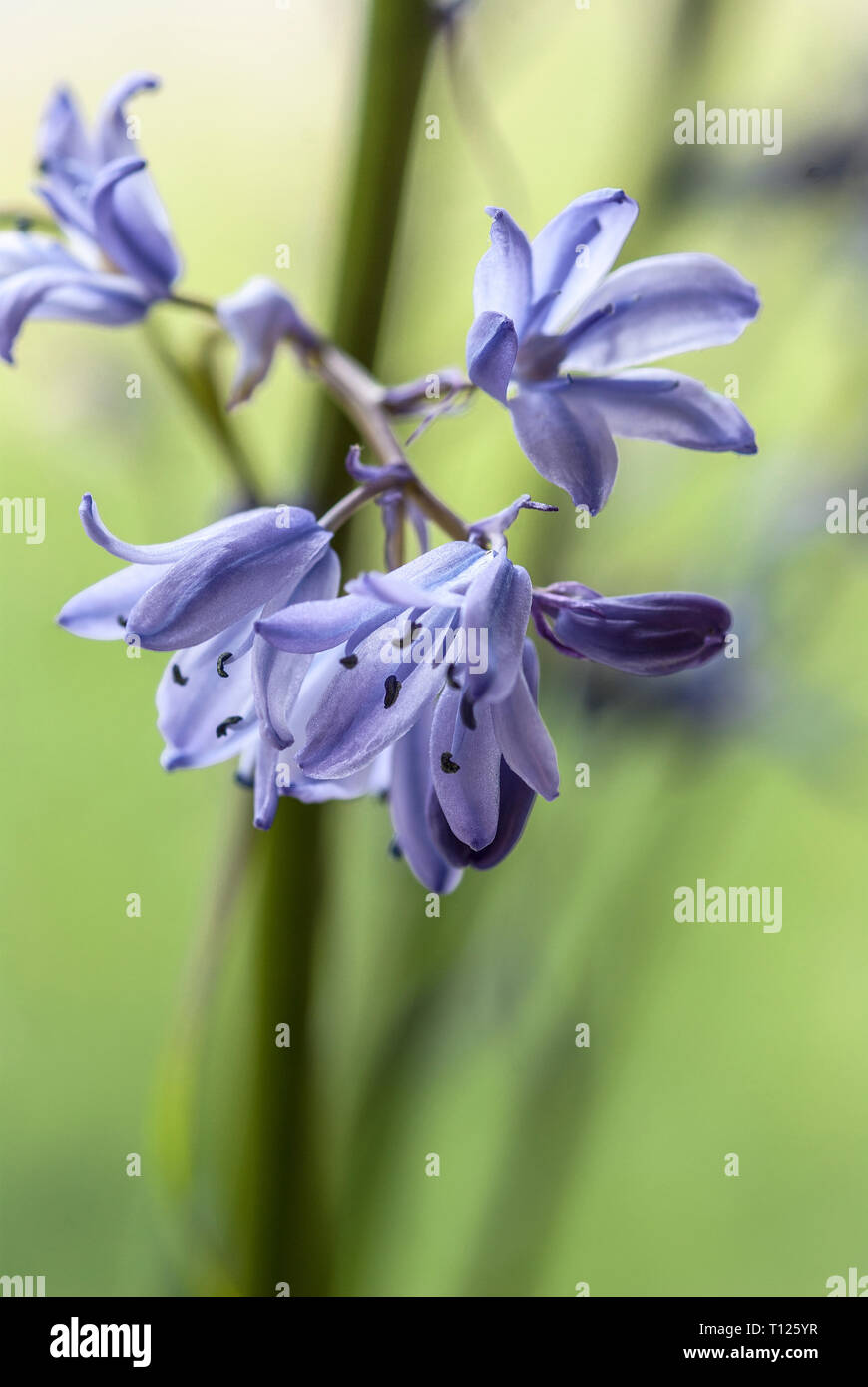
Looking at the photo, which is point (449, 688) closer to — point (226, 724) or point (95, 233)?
point (226, 724)

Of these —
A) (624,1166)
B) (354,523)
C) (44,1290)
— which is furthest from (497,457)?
(44,1290)

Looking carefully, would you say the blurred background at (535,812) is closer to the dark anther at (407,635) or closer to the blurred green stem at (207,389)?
the blurred green stem at (207,389)

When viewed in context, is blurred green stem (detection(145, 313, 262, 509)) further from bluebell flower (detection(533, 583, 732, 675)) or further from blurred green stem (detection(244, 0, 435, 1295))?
bluebell flower (detection(533, 583, 732, 675))

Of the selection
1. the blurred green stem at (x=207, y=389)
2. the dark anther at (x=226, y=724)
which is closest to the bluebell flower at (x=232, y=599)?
the dark anther at (x=226, y=724)

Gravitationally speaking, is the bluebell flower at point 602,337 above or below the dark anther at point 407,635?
above

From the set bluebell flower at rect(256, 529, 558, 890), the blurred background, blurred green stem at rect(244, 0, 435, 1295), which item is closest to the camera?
bluebell flower at rect(256, 529, 558, 890)

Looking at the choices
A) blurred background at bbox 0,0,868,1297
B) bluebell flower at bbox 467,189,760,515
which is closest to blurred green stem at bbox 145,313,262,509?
blurred background at bbox 0,0,868,1297

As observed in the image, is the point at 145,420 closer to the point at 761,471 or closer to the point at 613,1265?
the point at 761,471
